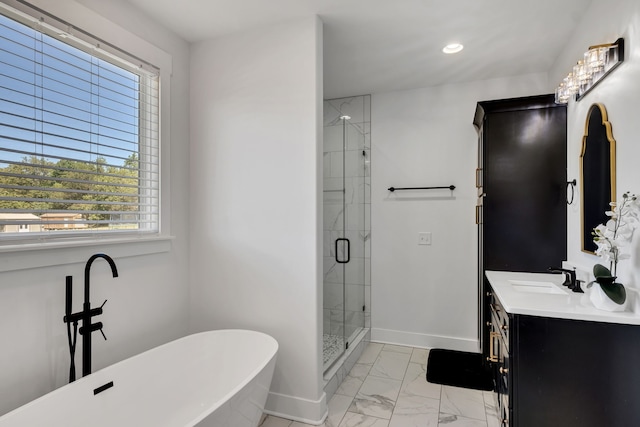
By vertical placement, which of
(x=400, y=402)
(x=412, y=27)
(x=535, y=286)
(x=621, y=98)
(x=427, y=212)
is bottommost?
(x=400, y=402)

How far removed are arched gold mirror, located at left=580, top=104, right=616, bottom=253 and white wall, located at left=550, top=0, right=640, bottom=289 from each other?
0.14 feet

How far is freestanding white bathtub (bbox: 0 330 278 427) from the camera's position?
143 cm

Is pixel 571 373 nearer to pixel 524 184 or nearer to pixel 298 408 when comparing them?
pixel 524 184

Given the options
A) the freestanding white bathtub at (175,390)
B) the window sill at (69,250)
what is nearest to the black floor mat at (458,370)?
the freestanding white bathtub at (175,390)

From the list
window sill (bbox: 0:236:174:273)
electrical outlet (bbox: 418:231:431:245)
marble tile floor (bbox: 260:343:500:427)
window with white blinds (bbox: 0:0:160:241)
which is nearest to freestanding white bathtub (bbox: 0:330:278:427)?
marble tile floor (bbox: 260:343:500:427)

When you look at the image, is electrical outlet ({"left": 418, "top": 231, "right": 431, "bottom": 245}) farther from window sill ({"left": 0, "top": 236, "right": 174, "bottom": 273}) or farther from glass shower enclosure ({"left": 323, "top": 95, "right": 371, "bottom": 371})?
window sill ({"left": 0, "top": 236, "right": 174, "bottom": 273})

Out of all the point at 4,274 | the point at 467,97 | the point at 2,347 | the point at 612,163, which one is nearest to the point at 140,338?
the point at 2,347

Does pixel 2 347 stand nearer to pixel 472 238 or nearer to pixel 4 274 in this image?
pixel 4 274

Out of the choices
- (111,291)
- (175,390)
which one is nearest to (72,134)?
(111,291)

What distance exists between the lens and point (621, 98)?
163cm

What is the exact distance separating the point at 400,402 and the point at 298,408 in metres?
0.73

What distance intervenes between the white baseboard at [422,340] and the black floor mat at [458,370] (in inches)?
2.5

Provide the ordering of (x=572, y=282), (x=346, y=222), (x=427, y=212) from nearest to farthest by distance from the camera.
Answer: (x=572, y=282)
(x=346, y=222)
(x=427, y=212)

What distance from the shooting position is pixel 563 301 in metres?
1.72
